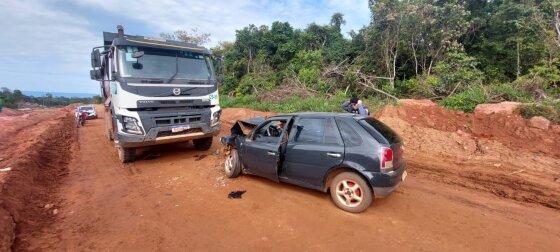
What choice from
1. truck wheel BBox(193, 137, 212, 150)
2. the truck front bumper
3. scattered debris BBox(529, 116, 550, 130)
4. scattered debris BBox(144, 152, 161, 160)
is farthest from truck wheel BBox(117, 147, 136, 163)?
scattered debris BBox(529, 116, 550, 130)

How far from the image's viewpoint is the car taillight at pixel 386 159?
3.97 m

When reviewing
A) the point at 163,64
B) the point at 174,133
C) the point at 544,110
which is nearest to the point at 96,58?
the point at 163,64

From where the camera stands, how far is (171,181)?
5887 mm

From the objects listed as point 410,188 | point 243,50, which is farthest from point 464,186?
point 243,50

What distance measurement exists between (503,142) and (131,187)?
28.2ft

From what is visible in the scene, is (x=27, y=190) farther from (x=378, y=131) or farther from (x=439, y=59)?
(x=439, y=59)

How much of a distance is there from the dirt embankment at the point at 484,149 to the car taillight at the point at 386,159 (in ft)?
7.92

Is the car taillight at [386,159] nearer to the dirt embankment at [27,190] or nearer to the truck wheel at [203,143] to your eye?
the dirt embankment at [27,190]

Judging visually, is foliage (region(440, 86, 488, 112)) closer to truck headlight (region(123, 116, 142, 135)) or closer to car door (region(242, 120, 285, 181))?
car door (region(242, 120, 285, 181))

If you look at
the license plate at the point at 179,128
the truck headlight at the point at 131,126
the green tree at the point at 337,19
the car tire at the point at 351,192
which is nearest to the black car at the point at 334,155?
the car tire at the point at 351,192

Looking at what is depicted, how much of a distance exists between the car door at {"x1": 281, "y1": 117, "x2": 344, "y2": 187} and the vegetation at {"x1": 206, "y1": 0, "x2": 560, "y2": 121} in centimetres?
515

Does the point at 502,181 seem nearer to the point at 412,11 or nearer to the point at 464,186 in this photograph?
the point at 464,186

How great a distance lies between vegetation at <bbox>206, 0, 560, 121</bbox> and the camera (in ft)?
35.7

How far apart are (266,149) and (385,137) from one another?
197cm
